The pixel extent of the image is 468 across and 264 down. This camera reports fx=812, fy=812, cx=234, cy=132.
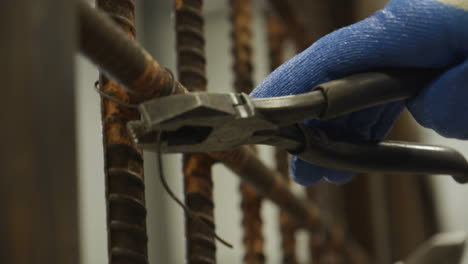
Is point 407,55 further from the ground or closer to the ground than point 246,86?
closer to the ground

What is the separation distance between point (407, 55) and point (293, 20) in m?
0.96

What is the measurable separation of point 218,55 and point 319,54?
8.46 ft

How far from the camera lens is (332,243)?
4.65ft

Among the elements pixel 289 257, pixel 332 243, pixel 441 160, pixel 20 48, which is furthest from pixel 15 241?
pixel 332 243

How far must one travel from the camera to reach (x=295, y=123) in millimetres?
558

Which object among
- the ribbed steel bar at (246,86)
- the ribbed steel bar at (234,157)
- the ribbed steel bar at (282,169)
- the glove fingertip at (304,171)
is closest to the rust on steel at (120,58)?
the ribbed steel bar at (234,157)

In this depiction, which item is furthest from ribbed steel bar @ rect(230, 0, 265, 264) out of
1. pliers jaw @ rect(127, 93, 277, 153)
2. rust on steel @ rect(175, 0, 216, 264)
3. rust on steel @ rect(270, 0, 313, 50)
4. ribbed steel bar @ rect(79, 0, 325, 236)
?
pliers jaw @ rect(127, 93, 277, 153)

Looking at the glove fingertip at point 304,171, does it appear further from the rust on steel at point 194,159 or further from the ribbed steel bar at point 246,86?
the ribbed steel bar at point 246,86

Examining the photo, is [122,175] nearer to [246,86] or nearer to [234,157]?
[234,157]

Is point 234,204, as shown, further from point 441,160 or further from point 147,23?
point 441,160

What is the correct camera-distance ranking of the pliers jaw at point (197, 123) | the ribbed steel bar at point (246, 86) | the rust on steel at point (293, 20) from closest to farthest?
the pliers jaw at point (197, 123)
the ribbed steel bar at point (246, 86)
the rust on steel at point (293, 20)

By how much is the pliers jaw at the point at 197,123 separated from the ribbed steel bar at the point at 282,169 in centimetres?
61

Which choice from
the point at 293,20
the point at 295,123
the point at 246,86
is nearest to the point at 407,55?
the point at 295,123

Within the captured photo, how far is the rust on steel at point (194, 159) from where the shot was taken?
0.73 meters
